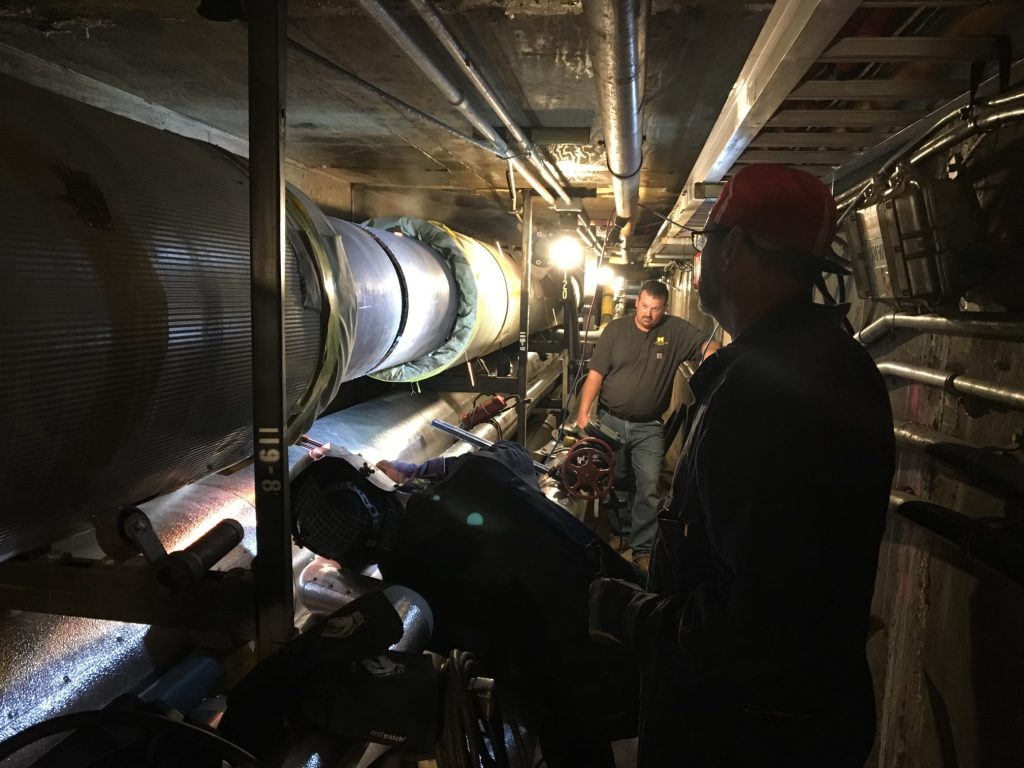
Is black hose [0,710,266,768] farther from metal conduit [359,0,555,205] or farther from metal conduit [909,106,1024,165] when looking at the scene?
metal conduit [909,106,1024,165]

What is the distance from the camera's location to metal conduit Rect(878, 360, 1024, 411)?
54.2 inches

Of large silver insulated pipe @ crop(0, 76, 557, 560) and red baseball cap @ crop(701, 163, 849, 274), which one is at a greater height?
red baseball cap @ crop(701, 163, 849, 274)

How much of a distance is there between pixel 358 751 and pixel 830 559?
83 cm

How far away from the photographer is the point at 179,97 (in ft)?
8.22

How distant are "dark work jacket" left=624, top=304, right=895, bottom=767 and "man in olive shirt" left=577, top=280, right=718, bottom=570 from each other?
9.67ft

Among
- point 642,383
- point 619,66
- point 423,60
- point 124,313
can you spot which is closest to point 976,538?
point 619,66

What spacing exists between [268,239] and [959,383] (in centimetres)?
170

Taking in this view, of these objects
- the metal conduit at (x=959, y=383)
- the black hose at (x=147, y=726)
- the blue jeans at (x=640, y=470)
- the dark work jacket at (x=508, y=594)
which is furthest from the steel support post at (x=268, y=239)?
the blue jeans at (x=640, y=470)

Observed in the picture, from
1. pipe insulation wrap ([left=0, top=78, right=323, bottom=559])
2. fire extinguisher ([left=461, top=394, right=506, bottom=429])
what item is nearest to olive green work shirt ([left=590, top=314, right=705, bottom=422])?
fire extinguisher ([left=461, top=394, right=506, bottom=429])

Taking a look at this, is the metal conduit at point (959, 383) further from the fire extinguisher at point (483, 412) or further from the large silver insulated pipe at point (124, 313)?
the fire extinguisher at point (483, 412)

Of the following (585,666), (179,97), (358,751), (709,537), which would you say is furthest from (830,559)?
(179,97)

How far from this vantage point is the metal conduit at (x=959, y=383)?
138 cm

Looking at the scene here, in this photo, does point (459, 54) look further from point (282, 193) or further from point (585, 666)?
point (585, 666)

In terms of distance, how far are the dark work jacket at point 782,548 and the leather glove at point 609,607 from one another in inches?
1.5
